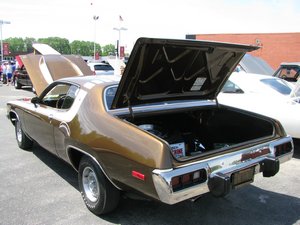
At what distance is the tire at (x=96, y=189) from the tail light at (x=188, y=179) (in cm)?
93

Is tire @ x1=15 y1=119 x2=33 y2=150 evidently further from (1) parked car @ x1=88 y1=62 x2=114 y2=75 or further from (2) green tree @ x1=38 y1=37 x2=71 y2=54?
(2) green tree @ x1=38 y1=37 x2=71 y2=54

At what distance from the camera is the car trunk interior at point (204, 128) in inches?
167

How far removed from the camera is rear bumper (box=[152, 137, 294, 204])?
2.84 metres

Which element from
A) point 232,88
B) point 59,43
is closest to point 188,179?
point 232,88

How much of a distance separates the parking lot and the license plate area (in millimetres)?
553

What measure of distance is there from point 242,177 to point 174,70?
1.50 m

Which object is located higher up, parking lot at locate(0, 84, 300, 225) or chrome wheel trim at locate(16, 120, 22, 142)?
chrome wheel trim at locate(16, 120, 22, 142)

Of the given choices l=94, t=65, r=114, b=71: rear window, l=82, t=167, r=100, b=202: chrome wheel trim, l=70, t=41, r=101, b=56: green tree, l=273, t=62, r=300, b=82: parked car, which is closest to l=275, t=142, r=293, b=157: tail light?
l=82, t=167, r=100, b=202: chrome wheel trim

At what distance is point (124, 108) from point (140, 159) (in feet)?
3.07

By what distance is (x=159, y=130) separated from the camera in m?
4.41

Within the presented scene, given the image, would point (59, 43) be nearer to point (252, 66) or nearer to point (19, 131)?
point (252, 66)

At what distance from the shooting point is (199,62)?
13.9 ft

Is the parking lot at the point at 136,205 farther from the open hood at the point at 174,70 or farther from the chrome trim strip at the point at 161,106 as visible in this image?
the open hood at the point at 174,70

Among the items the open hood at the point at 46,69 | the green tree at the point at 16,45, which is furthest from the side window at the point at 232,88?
the green tree at the point at 16,45
